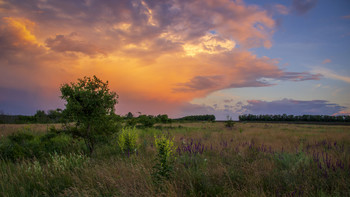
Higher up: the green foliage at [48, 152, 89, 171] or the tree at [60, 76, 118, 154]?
the tree at [60, 76, 118, 154]

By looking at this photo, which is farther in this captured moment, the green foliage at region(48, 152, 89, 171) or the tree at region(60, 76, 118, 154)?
the tree at region(60, 76, 118, 154)

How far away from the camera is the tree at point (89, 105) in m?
7.86

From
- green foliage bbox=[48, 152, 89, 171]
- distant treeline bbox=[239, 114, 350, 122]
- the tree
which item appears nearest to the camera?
green foliage bbox=[48, 152, 89, 171]

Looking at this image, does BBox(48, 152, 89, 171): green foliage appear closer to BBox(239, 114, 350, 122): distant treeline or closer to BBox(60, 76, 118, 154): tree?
BBox(60, 76, 118, 154): tree

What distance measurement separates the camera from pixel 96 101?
26.3 feet

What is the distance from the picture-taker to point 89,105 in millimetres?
7918

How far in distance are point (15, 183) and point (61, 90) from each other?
4047 mm

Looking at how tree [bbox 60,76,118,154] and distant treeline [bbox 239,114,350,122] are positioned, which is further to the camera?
distant treeline [bbox 239,114,350,122]

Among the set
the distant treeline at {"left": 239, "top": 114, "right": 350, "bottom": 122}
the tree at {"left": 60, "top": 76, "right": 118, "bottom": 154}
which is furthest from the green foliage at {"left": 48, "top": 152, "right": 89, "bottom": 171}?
the distant treeline at {"left": 239, "top": 114, "right": 350, "bottom": 122}

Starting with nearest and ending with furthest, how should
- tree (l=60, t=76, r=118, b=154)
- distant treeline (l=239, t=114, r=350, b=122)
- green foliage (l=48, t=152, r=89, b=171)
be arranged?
green foliage (l=48, t=152, r=89, b=171) < tree (l=60, t=76, r=118, b=154) < distant treeline (l=239, t=114, r=350, b=122)

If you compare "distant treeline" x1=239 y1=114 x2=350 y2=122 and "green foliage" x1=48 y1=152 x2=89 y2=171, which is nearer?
"green foliage" x1=48 y1=152 x2=89 y2=171

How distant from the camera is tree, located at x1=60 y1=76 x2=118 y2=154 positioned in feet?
25.8

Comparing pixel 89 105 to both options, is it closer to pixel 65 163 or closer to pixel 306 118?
pixel 65 163

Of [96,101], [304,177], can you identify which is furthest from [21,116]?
[304,177]
